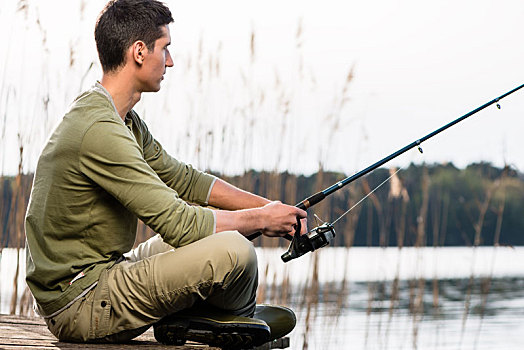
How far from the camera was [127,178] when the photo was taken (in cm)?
180

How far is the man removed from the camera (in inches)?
71.5

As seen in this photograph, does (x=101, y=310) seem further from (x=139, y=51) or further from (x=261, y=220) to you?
(x=139, y=51)

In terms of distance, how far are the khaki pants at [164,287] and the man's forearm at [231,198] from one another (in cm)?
50

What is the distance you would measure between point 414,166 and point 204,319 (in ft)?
8.88

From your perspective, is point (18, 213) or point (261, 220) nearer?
point (261, 220)

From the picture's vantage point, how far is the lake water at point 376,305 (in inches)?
145

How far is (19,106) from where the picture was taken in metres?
3.53

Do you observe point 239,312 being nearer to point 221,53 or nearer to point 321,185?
point 321,185

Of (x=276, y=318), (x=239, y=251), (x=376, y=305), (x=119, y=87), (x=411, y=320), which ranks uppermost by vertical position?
(x=119, y=87)

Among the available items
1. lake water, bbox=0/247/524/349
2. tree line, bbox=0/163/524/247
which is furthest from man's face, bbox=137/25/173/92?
lake water, bbox=0/247/524/349

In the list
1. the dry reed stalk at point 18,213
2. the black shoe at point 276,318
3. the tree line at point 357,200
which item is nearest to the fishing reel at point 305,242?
the black shoe at point 276,318

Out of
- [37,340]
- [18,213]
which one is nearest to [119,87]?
[37,340]

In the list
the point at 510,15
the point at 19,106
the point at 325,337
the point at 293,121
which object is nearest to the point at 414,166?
the point at 293,121

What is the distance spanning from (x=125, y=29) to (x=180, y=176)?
24.1 inches
